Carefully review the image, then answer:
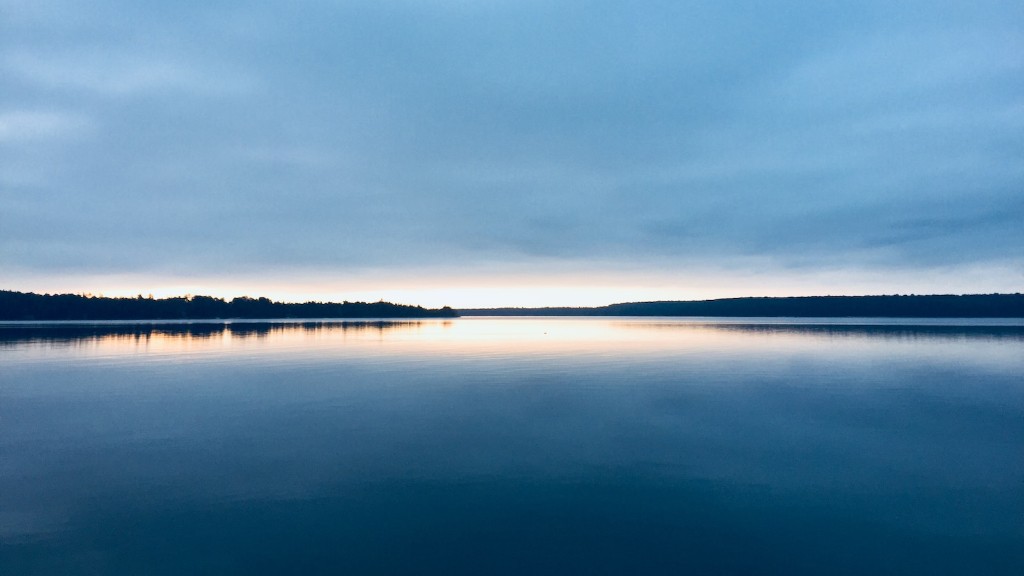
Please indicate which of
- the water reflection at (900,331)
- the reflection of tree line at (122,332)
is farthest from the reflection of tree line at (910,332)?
the reflection of tree line at (122,332)

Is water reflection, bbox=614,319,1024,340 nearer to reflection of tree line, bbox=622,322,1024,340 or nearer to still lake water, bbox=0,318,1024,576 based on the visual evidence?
reflection of tree line, bbox=622,322,1024,340

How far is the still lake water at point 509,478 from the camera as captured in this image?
8383mm

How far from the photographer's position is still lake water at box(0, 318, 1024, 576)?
8.38 meters

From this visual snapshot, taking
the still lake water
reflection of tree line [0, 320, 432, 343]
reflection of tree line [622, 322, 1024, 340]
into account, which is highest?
reflection of tree line [0, 320, 432, 343]


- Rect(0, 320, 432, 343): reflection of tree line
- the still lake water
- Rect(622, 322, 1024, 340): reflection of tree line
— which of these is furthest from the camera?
Rect(622, 322, 1024, 340): reflection of tree line

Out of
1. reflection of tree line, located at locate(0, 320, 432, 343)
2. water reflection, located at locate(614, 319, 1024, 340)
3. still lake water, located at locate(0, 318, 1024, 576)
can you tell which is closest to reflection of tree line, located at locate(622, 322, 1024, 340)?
water reflection, located at locate(614, 319, 1024, 340)

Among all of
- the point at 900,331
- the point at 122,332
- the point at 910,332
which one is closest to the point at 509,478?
the point at 122,332

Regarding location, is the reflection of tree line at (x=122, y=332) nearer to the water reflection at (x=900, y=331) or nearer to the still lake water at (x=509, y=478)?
the still lake water at (x=509, y=478)

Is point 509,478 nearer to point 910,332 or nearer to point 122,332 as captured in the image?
point 122,332

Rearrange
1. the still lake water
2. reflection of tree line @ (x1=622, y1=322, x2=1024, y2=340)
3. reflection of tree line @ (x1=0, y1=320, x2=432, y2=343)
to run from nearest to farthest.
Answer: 1. the still lake water
2. reflection of tree line @ (x1=0, y1=320, x2=432, y2=343)
3. reflection of tree line @ (x1=622, y1=322, x2=1024, y2=340)

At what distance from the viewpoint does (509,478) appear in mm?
11453

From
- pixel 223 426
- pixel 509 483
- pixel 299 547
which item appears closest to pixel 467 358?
pixel 223 426

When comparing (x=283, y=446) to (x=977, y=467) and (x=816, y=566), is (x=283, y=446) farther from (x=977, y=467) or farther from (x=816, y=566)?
(x=977, y=467)

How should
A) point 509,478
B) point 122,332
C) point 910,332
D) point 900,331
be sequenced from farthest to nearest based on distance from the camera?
point 900,331 < point 122,332 < point 910,332 < point 509,478
